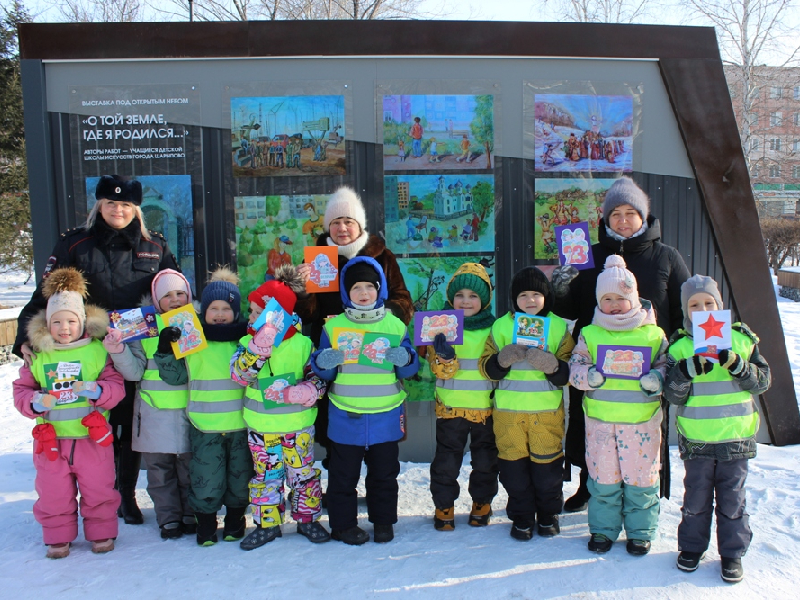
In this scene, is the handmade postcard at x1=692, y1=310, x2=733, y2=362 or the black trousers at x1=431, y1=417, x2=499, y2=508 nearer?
the handmade postcard at x1=692, y1=310, x2=733, y2=362

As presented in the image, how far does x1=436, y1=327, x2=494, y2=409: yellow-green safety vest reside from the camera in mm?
3568

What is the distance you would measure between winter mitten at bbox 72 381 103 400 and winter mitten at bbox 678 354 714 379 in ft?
11.1

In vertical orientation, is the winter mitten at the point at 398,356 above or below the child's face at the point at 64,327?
below

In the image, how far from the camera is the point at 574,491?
4.28 m

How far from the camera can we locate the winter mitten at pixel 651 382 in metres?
3.13

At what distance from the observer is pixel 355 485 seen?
137 inches

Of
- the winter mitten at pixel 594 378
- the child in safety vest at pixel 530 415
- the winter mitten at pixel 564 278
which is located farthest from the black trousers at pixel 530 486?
the winter mitten at pixel 564 278

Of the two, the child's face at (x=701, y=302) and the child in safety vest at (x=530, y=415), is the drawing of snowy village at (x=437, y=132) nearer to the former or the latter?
the child in safety vest at (x=530, y=415)

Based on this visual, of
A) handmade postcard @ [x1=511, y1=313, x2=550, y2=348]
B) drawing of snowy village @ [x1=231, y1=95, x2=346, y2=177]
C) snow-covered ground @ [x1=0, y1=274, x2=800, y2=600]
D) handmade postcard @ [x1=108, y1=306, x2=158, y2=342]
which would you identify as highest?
drawing of snowy village @ [x1=231, y1=95, x2=346, y2=177]

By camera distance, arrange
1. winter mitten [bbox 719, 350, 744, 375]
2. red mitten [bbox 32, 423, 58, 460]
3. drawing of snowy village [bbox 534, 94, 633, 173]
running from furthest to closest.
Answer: drawing of snowy village [bbox 534, 94, 633, 173], red mitten [bbox 32, 423, 58, 460], winter mitten [bbox 719, 350, 744, 375]

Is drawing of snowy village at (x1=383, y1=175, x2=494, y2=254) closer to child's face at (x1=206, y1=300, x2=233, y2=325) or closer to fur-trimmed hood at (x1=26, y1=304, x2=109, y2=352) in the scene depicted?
child's face at (x1=206, y1=300, x2=233, y2=325)

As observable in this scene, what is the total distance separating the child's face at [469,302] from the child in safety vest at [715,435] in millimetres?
1189

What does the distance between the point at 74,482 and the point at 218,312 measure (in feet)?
4.43

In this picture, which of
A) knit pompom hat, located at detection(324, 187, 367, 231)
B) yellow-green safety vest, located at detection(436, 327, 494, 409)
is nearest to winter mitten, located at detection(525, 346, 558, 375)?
yellow-green safety vest, located at detection(436, 327, 494, 409)
